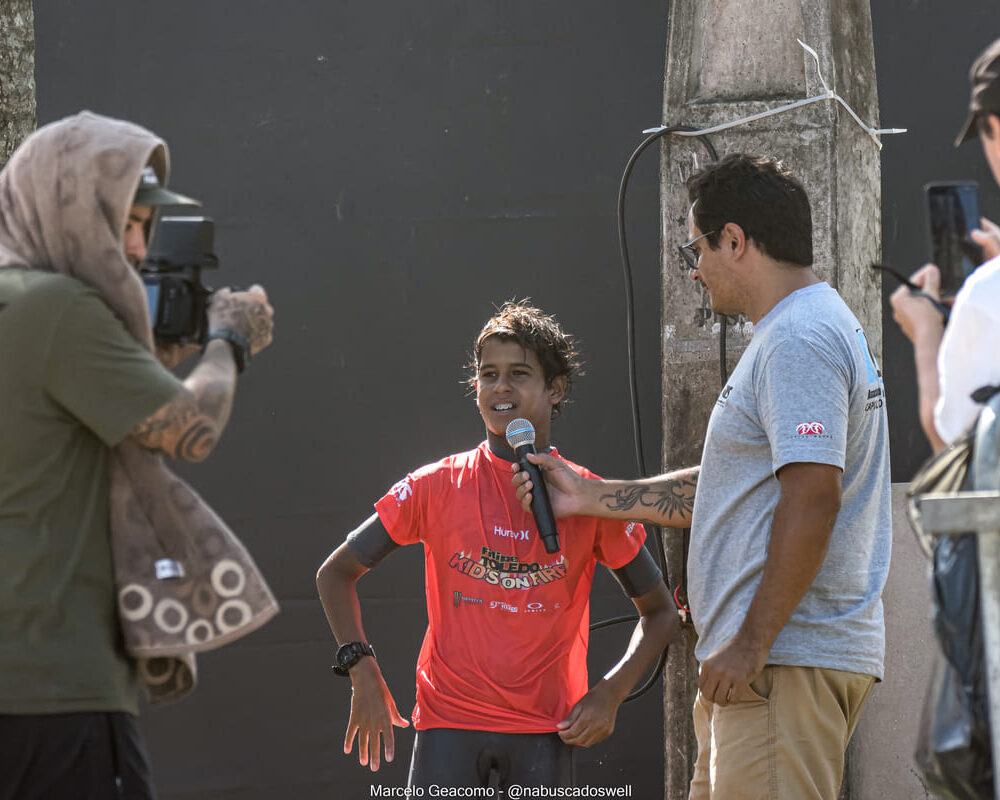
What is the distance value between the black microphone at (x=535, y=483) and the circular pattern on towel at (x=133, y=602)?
138 centimetres

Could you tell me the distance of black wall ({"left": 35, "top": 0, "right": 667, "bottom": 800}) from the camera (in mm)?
5668

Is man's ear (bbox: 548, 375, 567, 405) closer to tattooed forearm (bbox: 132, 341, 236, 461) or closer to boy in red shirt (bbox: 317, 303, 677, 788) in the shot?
boy in red shirt (bbox: 317, 303, 677, 788)

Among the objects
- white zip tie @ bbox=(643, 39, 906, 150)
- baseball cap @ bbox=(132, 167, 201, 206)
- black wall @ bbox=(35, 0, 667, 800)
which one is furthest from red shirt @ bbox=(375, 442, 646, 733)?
black wall @ bbox=(35, 0, 667, 800)

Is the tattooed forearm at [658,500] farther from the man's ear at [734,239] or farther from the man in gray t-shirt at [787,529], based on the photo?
the man's ear at [734,239]

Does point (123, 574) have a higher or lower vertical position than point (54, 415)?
lower

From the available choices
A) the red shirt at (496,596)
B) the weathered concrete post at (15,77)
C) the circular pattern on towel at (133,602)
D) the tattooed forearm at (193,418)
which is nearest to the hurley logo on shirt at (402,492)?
the red shirt at (496,596)

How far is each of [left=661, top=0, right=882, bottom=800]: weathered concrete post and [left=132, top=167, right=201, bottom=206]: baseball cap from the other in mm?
1872

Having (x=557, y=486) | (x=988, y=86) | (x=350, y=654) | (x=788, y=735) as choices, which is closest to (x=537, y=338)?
(x=557, y=486)

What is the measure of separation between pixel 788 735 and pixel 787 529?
1.65 feet

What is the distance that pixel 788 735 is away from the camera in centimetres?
313

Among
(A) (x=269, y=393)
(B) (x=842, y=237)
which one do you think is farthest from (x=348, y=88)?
(B) (x=842, y=237)

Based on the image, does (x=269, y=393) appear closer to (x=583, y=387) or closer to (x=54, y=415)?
(x=583, y=387)

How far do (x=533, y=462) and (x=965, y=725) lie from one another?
179 cm

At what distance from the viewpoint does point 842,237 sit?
4.04m
